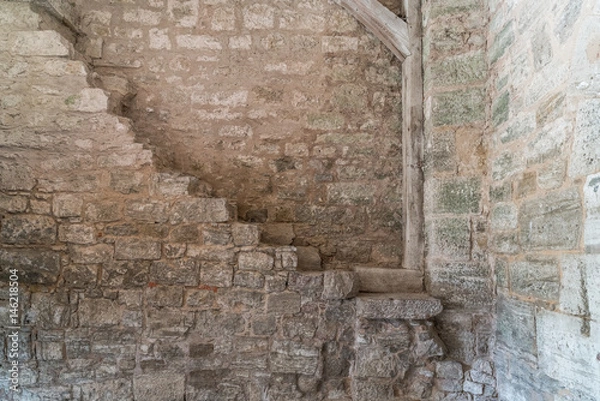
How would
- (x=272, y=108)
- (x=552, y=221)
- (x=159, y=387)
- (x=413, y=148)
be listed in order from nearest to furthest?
(x=552, y=221), (x=159, y=387), (x=413, y=148), (x=272, y=108)

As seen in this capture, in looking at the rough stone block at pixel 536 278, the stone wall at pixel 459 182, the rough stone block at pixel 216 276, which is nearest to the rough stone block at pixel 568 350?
the rough stone block at pixel 536 278

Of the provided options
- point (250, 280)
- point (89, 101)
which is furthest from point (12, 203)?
point (250, 280)

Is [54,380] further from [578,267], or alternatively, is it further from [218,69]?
[578,267]

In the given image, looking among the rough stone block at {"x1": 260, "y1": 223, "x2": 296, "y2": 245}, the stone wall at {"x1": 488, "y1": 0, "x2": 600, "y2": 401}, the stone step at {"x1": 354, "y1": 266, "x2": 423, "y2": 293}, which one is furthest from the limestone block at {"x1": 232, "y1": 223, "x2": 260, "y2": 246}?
the stone wall at {"x1": 488, "y1": 0, "x2": 600, "y2": 401}

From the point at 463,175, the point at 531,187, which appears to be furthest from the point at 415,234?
the point at 531,187

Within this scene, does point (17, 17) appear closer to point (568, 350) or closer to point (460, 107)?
point (460, 107)

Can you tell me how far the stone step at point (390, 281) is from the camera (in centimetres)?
279

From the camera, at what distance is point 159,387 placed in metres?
2.50

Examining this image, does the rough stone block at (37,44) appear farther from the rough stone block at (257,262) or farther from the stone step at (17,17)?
the rough stone block at (257,262)

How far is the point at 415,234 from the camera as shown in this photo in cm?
287

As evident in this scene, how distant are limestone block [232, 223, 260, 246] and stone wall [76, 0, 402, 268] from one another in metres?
0.50

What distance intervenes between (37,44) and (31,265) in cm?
154

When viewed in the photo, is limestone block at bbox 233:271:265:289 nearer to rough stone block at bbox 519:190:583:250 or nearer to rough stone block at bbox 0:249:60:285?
rough stone block at bbox 0:249:60:285

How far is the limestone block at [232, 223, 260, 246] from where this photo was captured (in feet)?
8.41
